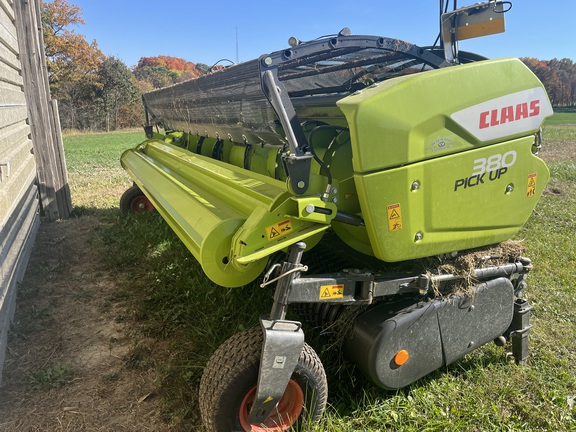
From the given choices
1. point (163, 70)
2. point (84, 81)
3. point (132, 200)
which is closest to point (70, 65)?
point (84, 81)

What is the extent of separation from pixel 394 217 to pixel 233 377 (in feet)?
3.46

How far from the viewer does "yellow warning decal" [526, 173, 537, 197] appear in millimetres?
2619

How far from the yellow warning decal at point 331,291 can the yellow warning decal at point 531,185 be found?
1258mm

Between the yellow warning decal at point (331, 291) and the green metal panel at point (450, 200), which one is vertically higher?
the green metal panel at point (450, 200)

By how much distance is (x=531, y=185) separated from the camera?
264 cm

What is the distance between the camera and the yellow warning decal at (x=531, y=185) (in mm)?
2619

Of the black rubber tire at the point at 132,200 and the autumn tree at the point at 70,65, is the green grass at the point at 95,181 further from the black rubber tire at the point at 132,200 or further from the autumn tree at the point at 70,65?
the autumn tree at the point at 70,65

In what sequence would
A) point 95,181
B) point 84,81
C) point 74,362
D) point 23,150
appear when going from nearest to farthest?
1. point 74,362
2. point 23,150
3. point 95,181
4. point 84,81

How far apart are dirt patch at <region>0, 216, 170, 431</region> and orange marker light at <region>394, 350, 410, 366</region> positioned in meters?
1.28

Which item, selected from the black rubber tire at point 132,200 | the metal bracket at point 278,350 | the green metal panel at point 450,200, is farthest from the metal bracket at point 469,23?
the black rubber tire at point 132,200

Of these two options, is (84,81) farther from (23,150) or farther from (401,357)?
(401,357)

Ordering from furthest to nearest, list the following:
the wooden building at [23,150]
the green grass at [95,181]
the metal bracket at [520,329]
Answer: the green grass at [95,181] → the wooden building at [23,150] → the metal bracket at [520,329]

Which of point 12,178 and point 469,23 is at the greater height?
point 469,23

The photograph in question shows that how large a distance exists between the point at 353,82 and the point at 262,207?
200 centimetres
